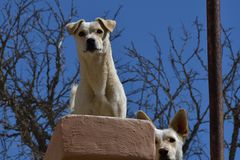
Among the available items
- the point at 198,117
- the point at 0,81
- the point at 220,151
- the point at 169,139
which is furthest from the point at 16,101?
the point at 220,151

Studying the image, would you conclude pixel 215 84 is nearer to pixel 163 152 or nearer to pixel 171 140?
pixel 163 152

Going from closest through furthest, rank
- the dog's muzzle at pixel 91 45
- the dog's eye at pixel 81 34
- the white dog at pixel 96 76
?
→ the white dog at pixel 96 76 < the dog's muzzle at pixel 91 45 < the dog's eye at pixel 81 34

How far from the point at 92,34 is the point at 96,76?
16.6 inches

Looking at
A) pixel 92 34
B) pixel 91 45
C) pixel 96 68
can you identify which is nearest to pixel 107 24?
pixel 92 34

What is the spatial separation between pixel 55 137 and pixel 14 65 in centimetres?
592

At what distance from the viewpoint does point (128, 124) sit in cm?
544

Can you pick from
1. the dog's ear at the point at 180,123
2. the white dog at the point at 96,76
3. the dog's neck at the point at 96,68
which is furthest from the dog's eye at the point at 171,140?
the dog's neck at the point at 96,68

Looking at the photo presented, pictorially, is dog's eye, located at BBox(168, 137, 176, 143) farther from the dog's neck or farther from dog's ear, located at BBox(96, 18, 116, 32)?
dog's ear, located at BBox(96, 18, 116, 32)

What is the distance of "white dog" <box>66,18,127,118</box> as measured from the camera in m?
7.31

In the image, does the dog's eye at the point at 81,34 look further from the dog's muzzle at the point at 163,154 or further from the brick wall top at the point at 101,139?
the brick wall top at the point at 101,139

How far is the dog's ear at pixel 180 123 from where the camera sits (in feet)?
25.2

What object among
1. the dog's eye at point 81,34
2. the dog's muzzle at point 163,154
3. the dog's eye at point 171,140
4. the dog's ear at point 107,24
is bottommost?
the dog's muzzle at point 163,154

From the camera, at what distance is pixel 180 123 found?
7.74 meters

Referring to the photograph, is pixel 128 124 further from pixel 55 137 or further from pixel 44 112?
pixel 44 112
